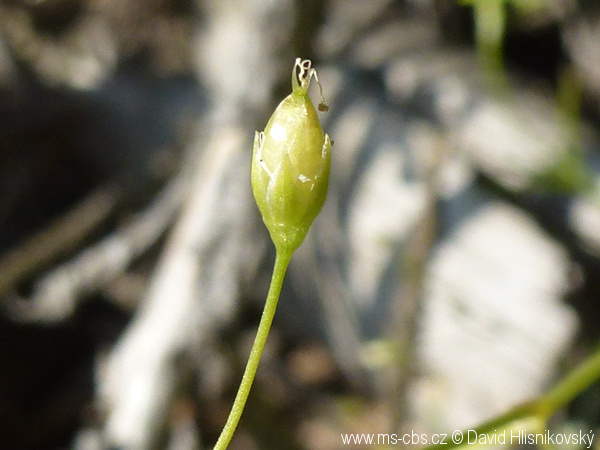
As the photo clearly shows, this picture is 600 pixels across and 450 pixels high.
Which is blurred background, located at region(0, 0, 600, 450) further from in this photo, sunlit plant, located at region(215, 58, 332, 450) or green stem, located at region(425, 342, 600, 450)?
sunlit plant, located at region(215, 58, 332, 450)

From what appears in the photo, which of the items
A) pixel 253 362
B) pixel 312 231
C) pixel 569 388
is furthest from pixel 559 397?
pixel 312 231

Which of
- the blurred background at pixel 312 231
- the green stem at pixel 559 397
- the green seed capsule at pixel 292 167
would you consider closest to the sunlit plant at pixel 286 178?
the green seed capsule at pixel 292 167

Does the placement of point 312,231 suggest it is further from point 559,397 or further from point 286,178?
point 286,178

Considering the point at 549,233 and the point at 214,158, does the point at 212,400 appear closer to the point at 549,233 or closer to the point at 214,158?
the point at 214,158

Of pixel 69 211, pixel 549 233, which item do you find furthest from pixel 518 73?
pixel 69 211

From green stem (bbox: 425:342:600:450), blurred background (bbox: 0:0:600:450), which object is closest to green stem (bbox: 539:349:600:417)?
green stem (bbox: 425:342:600:450)

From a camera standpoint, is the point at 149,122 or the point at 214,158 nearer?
the point at 214,158
